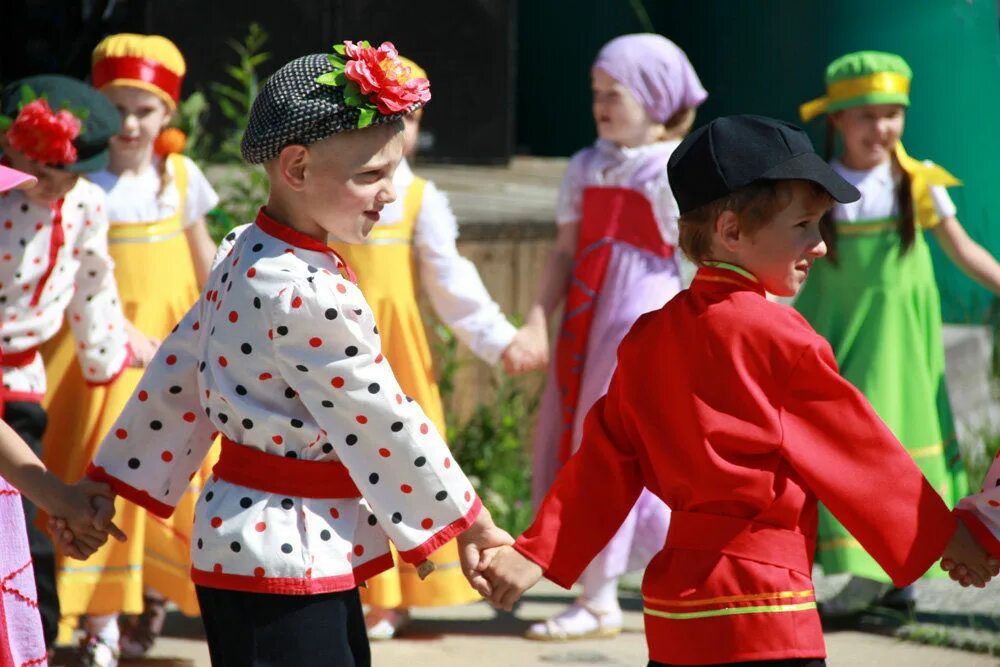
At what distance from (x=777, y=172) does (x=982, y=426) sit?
4.45 metres

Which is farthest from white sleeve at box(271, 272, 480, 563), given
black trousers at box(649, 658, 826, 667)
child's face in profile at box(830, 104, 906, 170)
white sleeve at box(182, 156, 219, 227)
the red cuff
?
child's face in profile at box(830, 104, 906, 170)

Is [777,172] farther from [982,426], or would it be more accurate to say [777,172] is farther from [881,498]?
[982,426]

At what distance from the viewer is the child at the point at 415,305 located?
510cm

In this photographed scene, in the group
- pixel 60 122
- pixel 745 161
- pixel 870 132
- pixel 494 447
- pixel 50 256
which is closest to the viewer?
pixel 745 161

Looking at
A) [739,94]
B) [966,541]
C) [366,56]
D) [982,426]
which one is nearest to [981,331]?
[982,426]

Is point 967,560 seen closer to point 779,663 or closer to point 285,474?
point 779,663

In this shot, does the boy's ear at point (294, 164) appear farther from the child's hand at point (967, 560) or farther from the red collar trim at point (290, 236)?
the child's hand at point (967, 560)

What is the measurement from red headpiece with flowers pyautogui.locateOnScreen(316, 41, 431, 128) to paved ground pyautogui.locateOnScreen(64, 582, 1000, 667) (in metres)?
2.41

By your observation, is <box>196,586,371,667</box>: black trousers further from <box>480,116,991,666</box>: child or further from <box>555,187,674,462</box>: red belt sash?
<box>555,187,674,462</box>: red belt sash

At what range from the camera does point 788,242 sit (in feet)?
10.3

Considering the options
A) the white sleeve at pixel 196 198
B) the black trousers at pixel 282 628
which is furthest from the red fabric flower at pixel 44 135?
the black trousers at pixel 282 628

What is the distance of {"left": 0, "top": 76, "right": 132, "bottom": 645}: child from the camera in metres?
4.32

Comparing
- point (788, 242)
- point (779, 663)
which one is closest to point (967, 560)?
point (779, 663)

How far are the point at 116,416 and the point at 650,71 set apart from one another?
198 centimetres
